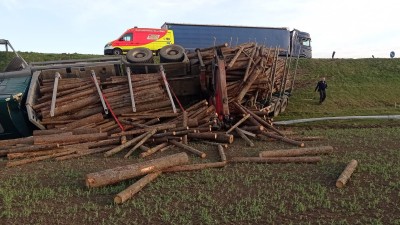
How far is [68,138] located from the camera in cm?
1180

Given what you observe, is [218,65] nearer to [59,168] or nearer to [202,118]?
[202,118]

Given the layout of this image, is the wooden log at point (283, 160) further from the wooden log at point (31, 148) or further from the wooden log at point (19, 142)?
the wooden log at point (19, 142)

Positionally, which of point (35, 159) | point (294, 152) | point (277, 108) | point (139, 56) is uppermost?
point (139, 56)

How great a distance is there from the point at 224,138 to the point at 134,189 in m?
5.80

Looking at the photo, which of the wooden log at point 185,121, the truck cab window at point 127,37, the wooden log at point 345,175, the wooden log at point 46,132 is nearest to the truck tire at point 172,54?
the wooden log at point 185,121

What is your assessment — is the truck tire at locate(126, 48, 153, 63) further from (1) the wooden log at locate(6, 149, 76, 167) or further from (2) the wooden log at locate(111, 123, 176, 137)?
(1) the wooden log at locate(6, 149, 76, 167)

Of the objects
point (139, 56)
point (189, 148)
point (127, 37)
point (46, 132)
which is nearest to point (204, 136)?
point (189, 148)

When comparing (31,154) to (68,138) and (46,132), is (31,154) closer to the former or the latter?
(68,138)

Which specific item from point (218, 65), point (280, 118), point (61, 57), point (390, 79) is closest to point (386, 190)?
point (218, 65)

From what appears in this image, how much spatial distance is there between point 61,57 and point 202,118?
2076cm

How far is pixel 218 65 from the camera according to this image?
1446cm

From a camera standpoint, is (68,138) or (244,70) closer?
(68,138)

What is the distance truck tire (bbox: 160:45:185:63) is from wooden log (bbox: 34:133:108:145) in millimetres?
5769

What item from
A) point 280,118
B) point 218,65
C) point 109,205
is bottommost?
point 280,118
